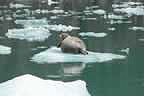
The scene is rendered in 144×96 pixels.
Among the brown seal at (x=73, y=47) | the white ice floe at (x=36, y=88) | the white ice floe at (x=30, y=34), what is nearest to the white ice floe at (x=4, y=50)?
Result: the brown seal at (x=73, y=47)

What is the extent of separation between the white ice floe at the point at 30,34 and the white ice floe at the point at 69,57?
272cm

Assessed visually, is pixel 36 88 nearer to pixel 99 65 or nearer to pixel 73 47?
pixel 99 65

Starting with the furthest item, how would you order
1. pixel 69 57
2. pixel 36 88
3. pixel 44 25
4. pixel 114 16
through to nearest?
1. pixel 114 16
2. pixel 44 25
3. pixel 69 57
4. pixel 36 88

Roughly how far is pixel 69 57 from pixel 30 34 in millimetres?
3697

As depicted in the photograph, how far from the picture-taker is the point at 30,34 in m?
12.1

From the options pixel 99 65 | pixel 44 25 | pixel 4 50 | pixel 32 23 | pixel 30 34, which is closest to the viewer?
pixel 99 65

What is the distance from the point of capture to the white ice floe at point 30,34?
1173 cm

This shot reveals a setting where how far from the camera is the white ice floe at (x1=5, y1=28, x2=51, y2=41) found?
38.5 ft

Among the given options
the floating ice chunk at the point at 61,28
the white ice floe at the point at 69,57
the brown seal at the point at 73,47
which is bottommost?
the floating ice chunk at the point at 61,28

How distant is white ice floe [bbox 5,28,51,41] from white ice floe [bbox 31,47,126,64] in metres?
2.72

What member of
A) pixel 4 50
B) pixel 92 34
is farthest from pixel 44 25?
pixel 4 50

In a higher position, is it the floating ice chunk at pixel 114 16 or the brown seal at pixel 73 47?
the brown seal at pixel 73 47

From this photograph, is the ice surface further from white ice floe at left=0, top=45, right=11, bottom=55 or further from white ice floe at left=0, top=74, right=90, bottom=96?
white ice floe at left=0, top=74, right=90, bottom=96

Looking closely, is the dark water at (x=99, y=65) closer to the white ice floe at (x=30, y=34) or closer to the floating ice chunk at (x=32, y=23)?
the white ice floe at (x=30, y=34)
